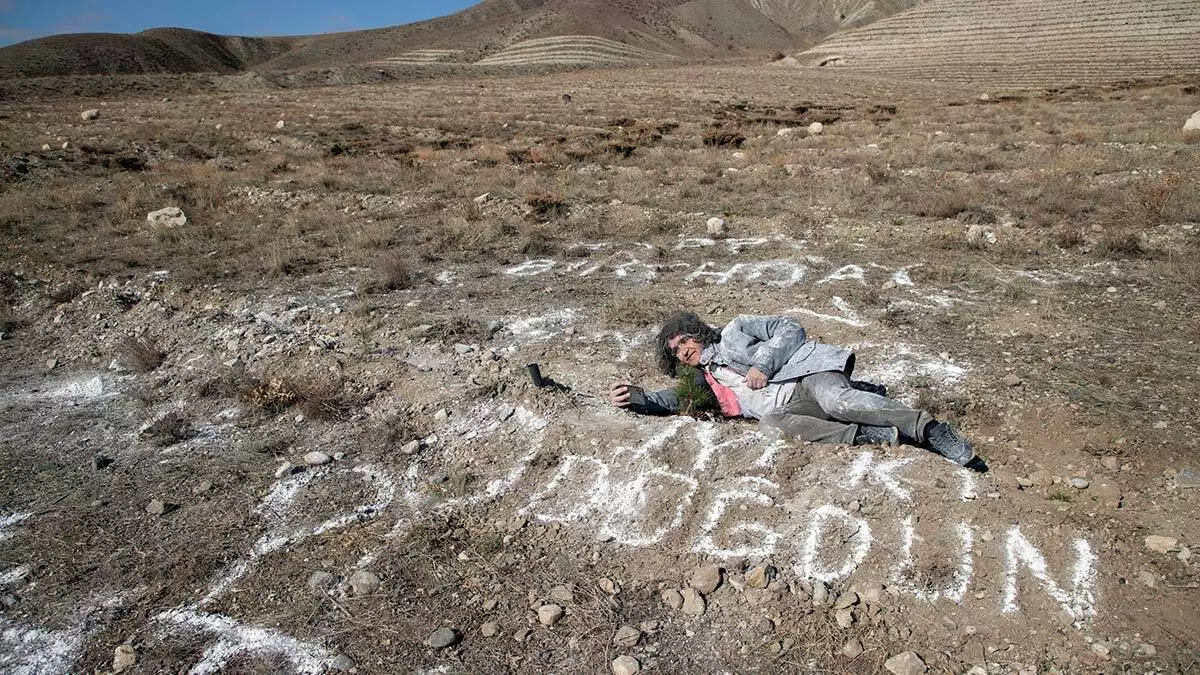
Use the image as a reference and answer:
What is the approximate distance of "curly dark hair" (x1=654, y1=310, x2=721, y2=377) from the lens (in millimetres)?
5180

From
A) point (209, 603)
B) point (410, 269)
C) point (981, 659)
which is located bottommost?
point (981, 659)

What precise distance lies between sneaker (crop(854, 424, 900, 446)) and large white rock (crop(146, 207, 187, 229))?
11509mm

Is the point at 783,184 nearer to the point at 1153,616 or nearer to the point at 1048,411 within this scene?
the point at 1048,411

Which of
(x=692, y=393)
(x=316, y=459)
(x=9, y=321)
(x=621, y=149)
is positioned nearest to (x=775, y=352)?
(x=692, y=393)

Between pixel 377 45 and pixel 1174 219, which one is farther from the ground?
pixel 377 45

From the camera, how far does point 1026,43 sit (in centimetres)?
5719

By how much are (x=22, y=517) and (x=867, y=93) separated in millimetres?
39768

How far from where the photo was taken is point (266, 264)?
9656 millimetres

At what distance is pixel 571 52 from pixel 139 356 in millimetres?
79930

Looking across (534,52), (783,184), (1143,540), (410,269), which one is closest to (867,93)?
(783,184)

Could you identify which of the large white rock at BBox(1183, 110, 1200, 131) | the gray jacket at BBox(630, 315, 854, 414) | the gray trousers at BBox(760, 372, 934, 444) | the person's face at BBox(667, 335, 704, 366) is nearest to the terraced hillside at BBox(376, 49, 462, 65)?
the large white rock at BBox(1183, 110, 1200, 131)

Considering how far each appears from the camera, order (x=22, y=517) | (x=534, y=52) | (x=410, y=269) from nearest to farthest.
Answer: (x=22, y=517)
(x=410, y=269)
(x=534, y=52)

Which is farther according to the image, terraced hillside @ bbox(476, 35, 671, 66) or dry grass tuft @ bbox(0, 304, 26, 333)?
terraced hillside @ bbox(476, 35, 671, 66)

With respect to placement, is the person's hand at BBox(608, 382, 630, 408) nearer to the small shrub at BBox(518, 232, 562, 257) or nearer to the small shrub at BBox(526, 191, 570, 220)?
the small shrub at BBox(518, 232, 562, 257)
